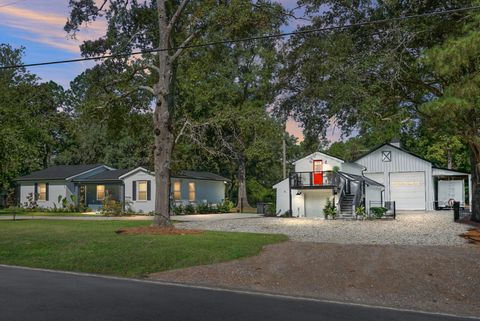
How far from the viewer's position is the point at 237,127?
23.2 meters

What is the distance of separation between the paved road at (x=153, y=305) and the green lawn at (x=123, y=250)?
245cm

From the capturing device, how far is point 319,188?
3166cm

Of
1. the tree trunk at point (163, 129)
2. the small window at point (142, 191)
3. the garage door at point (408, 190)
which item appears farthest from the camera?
the garage door at point (408, 190)

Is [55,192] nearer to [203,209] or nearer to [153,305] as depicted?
[203,209]

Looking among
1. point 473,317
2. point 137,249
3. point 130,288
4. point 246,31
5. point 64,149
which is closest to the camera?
point 473,317

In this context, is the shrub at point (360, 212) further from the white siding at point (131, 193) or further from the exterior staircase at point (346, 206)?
the white siding at point (131, 193)

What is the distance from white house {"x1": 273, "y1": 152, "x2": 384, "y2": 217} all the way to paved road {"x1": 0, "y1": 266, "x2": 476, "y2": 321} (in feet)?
74.8

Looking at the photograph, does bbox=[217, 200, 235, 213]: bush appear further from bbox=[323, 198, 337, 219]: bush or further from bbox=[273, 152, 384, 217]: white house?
bbox=[323, 198, 337, 219]: bush

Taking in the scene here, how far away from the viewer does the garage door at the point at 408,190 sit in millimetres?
39094

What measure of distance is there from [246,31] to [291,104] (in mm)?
3641

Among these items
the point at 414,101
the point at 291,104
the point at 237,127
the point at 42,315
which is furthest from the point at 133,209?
the point at 42,315

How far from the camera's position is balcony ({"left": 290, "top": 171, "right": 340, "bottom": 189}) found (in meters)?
31.4

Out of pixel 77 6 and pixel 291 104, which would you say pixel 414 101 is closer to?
pixel 291 104

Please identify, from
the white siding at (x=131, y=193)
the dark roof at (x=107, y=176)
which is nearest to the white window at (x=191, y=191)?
the white siding at (x=131, y=193)
